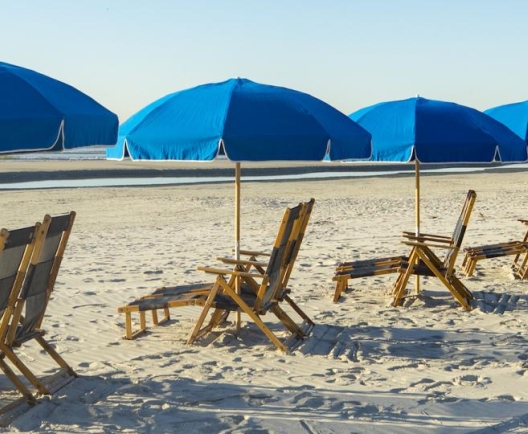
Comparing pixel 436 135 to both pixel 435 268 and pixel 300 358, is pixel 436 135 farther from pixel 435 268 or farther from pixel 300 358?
pixel 300 358

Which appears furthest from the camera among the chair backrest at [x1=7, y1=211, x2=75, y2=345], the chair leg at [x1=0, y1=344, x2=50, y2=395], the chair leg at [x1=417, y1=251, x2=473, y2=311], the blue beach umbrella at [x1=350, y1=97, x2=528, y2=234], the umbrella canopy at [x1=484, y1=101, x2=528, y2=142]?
the umbrella canopy at [x1=484, y1=101, x2=528, y2=142]

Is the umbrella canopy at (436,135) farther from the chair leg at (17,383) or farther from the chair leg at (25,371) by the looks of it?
the chair leg at (17,383)

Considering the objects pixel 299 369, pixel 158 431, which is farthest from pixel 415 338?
pixel 158 431

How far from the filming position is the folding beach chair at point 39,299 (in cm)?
497

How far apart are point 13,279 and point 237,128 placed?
2195mm

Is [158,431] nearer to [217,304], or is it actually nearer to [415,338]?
[217,304]

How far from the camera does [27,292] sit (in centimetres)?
Answer: 508

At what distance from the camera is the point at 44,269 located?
525 cm

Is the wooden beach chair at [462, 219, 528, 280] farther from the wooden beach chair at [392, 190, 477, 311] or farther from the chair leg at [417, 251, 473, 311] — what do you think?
the chair leg at [417, 251, 473, 311]

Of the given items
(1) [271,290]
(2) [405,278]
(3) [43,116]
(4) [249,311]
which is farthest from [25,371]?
(2) [405,278]

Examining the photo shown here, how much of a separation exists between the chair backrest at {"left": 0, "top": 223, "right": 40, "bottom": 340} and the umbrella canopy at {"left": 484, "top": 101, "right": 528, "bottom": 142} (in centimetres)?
660

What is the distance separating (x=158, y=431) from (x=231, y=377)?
3.54ft

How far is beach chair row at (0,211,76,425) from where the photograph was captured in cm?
480

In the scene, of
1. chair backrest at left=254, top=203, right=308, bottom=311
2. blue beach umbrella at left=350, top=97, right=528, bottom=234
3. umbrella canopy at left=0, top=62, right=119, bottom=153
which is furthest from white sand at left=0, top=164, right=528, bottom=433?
umbrella canopy at left=0, top=62, right=119, bottom=153
